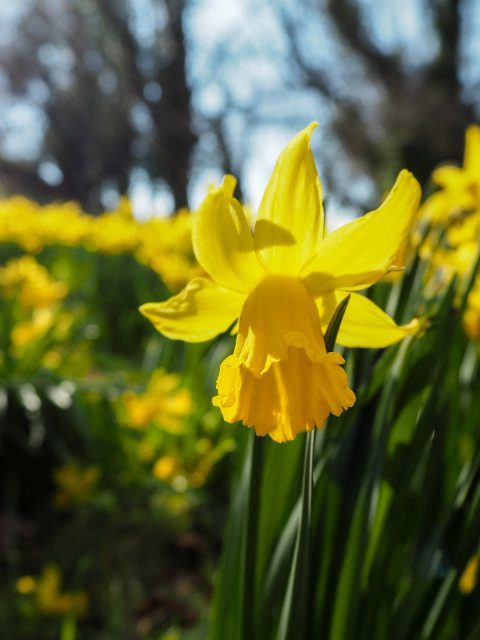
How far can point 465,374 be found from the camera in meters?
1.22

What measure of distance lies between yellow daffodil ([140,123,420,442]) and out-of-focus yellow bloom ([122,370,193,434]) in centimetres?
126

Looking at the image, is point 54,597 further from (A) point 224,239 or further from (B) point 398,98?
(B) point 398,98

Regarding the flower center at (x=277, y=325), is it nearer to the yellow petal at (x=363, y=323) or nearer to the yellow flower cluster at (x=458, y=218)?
the yellow petal at (x=363, y=323)

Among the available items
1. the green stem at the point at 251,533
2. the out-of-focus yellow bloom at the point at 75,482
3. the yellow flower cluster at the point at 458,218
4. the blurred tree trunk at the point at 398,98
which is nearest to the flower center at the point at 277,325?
the green stem at the point at 251,533

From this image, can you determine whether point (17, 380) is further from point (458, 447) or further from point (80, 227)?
point (80, 227)

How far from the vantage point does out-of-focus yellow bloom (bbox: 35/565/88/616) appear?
1.44 m

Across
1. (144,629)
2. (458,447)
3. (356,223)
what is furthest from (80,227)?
(356,223)

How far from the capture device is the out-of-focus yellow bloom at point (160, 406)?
5.87 ft

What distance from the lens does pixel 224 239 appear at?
1.76 feet

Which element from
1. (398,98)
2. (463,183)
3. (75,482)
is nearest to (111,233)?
(75,482)

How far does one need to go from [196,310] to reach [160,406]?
1278 millimetres

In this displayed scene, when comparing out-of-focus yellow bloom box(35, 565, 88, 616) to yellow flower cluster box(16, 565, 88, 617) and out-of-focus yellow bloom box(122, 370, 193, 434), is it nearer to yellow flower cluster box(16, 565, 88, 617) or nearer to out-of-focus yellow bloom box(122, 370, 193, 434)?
yellow flower cluster box(16, 565, 88, 617)

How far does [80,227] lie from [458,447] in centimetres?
438

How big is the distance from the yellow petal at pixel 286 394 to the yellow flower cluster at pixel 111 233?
192 cm
